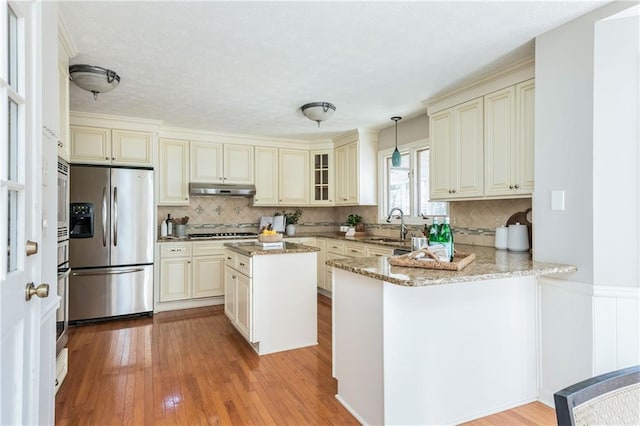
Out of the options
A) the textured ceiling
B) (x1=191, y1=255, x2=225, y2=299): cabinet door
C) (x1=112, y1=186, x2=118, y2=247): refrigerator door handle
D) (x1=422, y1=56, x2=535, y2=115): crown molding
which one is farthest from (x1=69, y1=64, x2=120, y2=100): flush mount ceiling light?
(x1=422, y1=56, x2=535, y2=115): crown molding

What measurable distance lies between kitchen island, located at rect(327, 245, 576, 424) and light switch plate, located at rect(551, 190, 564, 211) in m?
0.37

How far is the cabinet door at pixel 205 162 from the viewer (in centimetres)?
473

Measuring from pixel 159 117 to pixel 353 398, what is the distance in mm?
3694

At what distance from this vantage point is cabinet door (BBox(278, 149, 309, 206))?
5332mm

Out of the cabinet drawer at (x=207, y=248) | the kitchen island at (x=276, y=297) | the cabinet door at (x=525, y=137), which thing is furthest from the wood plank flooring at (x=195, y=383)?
the cabinet door at (x=525, y=137)

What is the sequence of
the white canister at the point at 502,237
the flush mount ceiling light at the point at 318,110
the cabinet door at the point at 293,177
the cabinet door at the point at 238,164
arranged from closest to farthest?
1. the white canister at the point at 502,237
2. the flush mount ceiling light at the point at 318,110
3. the cabinet door at the point at 238,164
4. the cabinet door at the point at 293,177

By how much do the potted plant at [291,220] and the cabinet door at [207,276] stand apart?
1.19 m

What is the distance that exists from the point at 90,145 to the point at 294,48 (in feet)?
9.56

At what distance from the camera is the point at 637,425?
79 cm

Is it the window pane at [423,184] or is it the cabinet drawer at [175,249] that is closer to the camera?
the window pane at [423,184]

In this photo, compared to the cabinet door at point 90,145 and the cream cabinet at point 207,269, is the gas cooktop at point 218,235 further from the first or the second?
the cabinet door at point 90,145

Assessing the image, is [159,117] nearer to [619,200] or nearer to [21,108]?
[21,108]

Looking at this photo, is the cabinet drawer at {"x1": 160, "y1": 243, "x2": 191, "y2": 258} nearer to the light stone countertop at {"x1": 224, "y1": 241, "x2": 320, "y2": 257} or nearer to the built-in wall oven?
the light stone countertop at {"x1": 224, "y1": 241, "x2": 320, "y2": 257}

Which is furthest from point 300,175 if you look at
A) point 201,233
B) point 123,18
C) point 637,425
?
point 637,425
